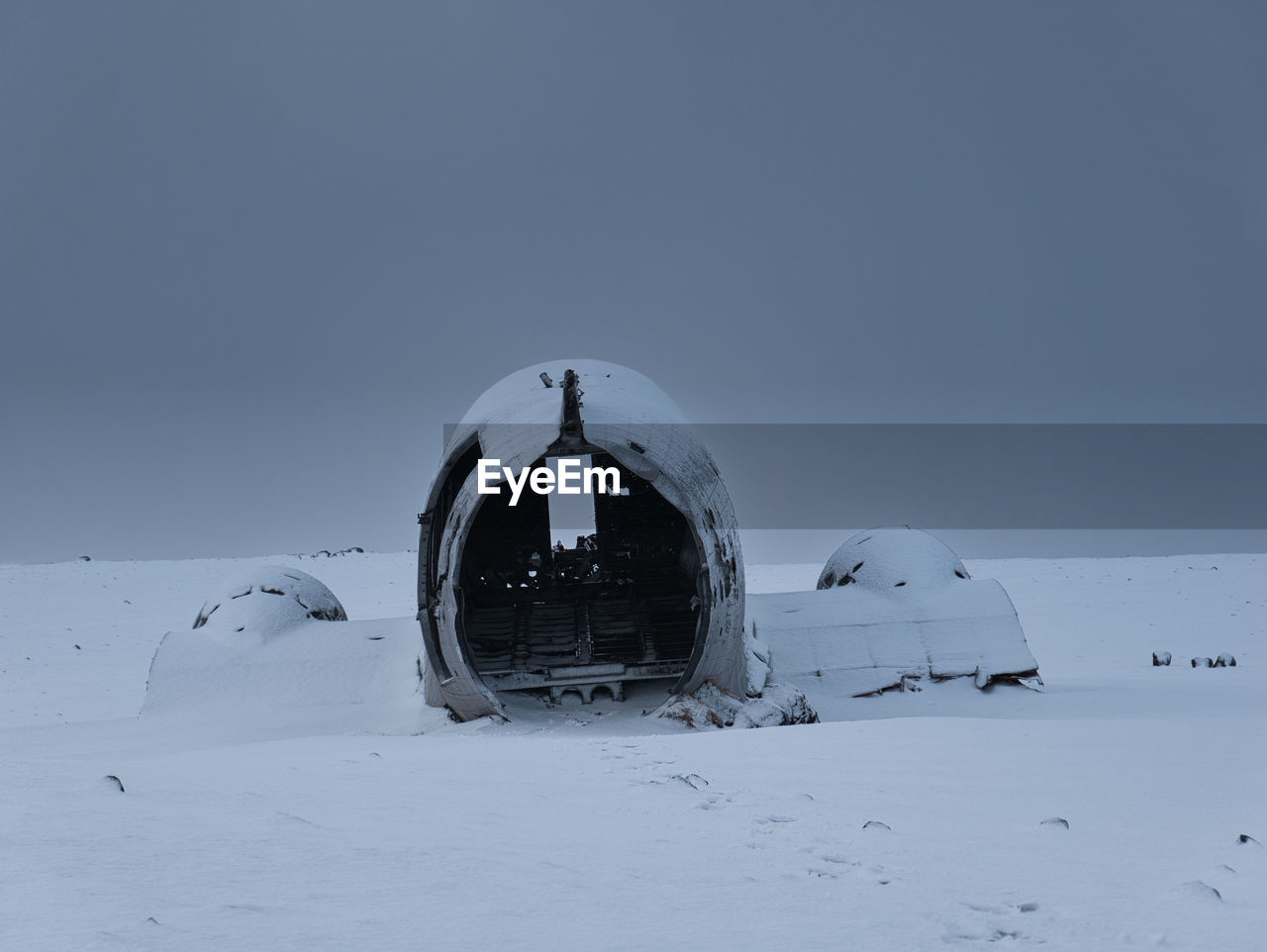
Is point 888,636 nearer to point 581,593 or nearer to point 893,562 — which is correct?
point 893,562

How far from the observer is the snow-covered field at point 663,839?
258 cm

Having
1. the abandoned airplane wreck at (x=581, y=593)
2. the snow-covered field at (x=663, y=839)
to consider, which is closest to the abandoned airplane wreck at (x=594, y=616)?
the abandoned airplane wreck at (x=581, y=593)

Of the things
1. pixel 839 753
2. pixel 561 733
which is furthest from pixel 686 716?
pixel 839 753

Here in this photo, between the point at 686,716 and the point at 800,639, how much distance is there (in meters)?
3.75

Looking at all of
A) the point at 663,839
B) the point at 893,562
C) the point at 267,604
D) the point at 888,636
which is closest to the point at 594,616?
the point at 888,636

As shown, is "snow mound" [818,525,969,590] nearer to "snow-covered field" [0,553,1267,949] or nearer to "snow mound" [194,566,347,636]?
"snow-covered field" [0,553,1267,949]

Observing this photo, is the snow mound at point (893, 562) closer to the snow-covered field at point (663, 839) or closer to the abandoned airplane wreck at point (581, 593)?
the abandoned airplane wreck at point (581, 593)

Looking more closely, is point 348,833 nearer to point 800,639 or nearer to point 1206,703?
point 1206,703

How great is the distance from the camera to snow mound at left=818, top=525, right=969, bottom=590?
41.4ft

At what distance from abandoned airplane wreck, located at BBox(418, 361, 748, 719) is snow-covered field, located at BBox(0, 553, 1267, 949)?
1.24 metres

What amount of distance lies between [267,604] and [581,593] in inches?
155

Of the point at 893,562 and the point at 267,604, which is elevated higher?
the point at 893,562

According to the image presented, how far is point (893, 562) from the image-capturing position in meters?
12.8

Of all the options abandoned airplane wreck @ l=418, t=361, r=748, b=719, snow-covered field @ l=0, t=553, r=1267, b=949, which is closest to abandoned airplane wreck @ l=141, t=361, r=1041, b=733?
abandoned airplane wreck @ l=418, t=361, r=748, b=719
